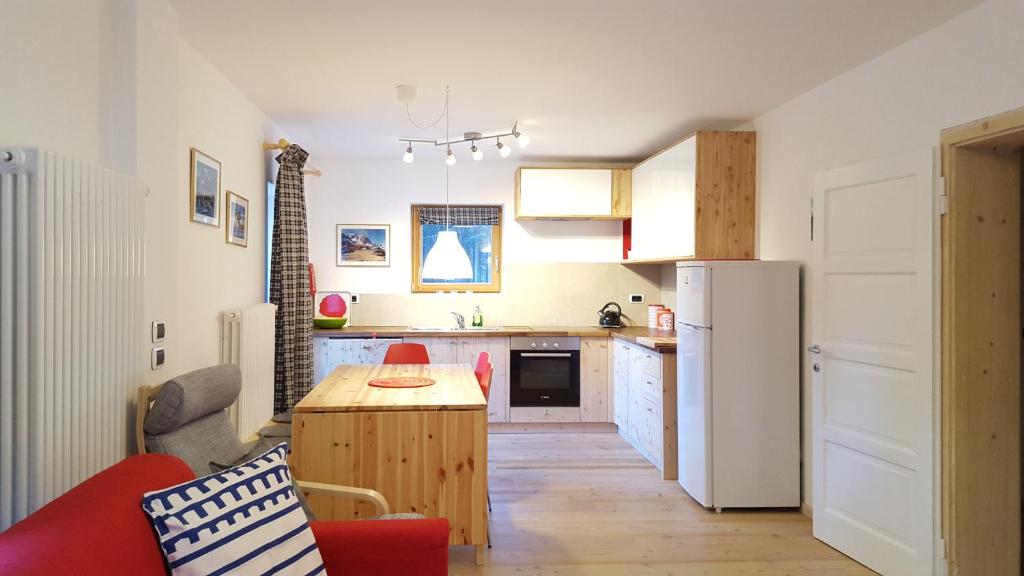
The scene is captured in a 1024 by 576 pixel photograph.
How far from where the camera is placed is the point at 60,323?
1.78m

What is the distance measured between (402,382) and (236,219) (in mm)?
1555

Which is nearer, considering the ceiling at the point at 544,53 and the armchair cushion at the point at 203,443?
the armchair cushion at the point at 203,443

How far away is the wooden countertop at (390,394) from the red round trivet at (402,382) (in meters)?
0.05

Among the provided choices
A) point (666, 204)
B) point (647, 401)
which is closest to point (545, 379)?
→ point (647, 401)

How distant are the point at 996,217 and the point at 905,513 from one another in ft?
4.60

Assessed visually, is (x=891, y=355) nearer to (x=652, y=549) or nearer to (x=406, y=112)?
(x=652, y=549)

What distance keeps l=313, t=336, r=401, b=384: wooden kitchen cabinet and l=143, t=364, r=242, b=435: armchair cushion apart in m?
2.97

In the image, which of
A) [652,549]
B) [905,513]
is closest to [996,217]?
[905,513]

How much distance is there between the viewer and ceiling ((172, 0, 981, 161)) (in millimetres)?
2578

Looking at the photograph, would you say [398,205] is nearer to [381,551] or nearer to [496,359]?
[496,359]

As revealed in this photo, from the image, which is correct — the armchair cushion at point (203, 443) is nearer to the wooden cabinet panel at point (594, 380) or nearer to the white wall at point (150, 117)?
the white wall at point (150, 117)

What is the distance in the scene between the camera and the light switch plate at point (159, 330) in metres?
2.47

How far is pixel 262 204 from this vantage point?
4375 millimetres

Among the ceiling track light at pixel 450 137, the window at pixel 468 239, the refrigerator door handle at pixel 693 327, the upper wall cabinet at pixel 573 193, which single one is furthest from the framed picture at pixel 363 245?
the refrigerator door handle at pixel 693 327
